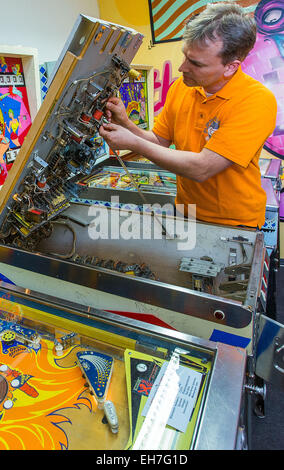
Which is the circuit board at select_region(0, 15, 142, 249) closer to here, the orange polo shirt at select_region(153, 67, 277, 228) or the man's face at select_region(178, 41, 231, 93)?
the man's face at select_region(178, 41, 231, 93)

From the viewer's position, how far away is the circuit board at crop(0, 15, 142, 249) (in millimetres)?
1117

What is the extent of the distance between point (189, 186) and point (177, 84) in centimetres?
62

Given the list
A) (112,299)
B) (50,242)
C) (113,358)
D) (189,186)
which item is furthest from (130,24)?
(113,358)

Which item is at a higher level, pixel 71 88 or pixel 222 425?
pixel 71 88

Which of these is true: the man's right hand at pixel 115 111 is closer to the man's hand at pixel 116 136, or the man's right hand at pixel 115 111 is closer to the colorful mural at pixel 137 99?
the man's hand at pixel 116 136

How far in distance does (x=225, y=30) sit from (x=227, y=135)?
430mm

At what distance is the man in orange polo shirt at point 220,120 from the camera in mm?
1390

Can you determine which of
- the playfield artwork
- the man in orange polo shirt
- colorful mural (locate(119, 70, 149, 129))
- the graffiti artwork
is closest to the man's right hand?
the man in orange polo shirt

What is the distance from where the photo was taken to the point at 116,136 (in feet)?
4.66

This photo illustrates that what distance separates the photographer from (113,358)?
1.00 meters

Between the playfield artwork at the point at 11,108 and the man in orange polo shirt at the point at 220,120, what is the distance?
0.92 m

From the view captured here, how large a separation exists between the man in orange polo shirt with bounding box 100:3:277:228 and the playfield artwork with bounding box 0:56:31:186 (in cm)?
92

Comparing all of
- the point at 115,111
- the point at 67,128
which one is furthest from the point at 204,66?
the point at 67,128
